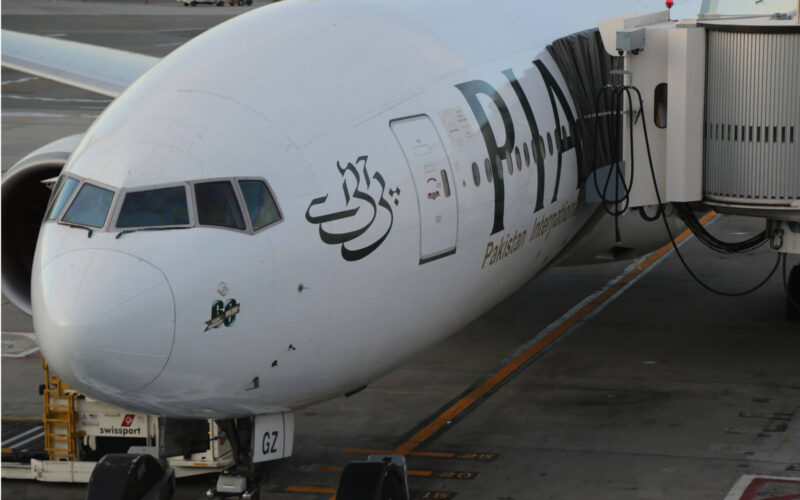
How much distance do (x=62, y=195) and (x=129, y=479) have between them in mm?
2931

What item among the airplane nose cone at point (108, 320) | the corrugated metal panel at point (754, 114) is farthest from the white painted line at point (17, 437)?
the corrugated metal panel at point (754, 114)

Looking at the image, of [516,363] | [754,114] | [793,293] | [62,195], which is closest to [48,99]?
[516,363]

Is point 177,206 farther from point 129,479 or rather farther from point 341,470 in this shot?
point 341,470

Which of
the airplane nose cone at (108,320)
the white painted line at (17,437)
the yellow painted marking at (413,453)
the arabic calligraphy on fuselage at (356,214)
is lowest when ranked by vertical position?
the white painted line at (17,437)

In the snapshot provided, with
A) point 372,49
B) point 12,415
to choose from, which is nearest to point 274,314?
point 372,49

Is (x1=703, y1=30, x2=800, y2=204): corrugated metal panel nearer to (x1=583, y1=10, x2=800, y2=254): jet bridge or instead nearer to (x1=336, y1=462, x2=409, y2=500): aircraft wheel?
(x1=583, y1=10, x2=800, y2=254): jet bridge

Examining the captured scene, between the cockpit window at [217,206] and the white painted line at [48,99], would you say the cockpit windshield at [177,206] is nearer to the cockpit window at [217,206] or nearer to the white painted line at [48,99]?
the cockpit window at [217,206]

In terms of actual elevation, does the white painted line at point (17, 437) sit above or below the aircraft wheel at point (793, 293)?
below

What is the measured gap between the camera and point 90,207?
10.6 meters

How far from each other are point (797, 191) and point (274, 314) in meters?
6.98

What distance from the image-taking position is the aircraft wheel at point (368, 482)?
480 inches

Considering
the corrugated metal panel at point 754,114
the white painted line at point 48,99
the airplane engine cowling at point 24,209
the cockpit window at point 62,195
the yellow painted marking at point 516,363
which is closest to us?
the cockpit window at point 62,195

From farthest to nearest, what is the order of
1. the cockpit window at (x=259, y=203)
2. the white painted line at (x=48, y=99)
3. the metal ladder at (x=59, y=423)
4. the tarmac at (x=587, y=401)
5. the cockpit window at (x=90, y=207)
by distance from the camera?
1. the white painted line at (x=48, y=99)
2. the metal ladder at (x=59, y=423)
3. the tarmac at (x=587, y=401)
4. the cockpit window at (x=259, y=203)
5. the cockpit window at (x=90, y=207)

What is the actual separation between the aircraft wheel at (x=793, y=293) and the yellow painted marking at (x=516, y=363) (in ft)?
9.82
